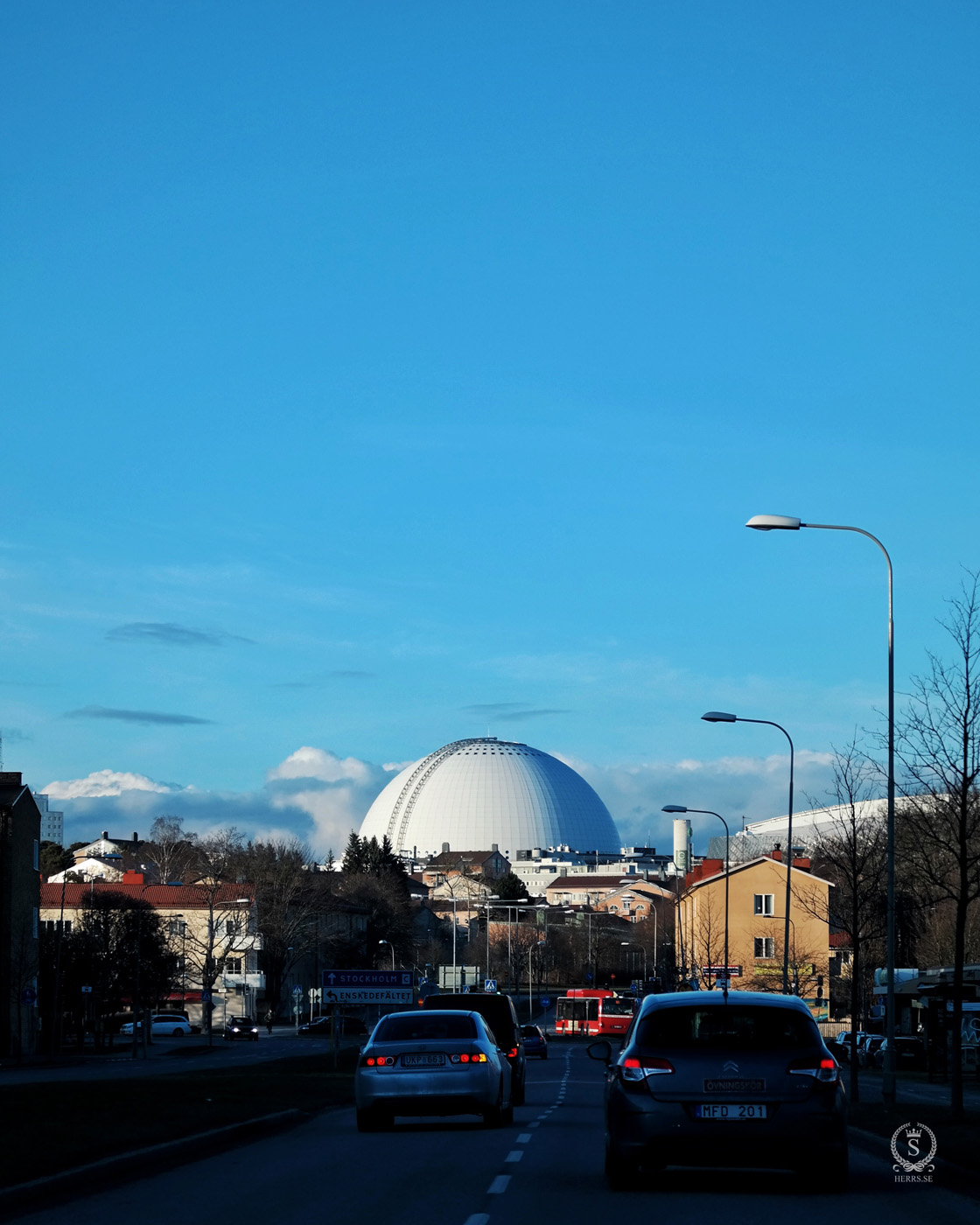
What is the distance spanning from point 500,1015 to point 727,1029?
13.5 m

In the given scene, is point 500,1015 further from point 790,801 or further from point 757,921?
point 757,921

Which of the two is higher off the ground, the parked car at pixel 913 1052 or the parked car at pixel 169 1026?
the parked car at pixel 913 1052

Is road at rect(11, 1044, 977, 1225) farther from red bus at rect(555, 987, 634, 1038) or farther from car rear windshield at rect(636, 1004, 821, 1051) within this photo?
red bus at rect(555, 987, 634, 1038)

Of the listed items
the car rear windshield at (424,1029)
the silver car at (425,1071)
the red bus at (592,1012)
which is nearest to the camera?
the silver car at (425,1071)

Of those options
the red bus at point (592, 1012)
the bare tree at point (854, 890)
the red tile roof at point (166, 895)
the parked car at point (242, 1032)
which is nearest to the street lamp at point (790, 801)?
the bare tree at point (854, 890)

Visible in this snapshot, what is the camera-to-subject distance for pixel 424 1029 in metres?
20.5

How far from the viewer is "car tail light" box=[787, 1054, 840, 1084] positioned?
13.1 m

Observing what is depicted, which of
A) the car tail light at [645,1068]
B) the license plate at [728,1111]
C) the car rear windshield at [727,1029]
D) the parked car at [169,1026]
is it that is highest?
the car rear windshield at [727,1029]

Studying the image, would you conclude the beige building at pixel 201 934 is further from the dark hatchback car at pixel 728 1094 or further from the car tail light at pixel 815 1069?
the car tail light at pixel 815 1069

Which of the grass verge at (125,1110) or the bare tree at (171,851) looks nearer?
the grass verge at (125,1110)

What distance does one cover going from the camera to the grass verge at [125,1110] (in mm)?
15427

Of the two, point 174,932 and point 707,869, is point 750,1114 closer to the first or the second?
point 174,932

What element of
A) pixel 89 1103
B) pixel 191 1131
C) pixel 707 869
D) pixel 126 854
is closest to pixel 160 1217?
pixel 191 1131

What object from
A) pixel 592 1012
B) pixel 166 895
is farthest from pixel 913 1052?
pixel 166 895
